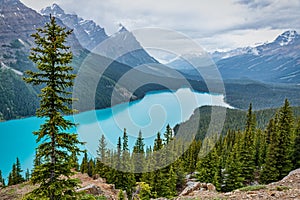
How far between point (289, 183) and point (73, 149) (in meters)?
13.5

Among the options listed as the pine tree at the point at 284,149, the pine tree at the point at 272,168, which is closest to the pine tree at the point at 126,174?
the pine tree at the point at 272,168

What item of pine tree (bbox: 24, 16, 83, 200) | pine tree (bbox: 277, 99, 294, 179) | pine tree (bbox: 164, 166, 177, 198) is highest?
pine tree (bbox: 24, 16, 83, 200)

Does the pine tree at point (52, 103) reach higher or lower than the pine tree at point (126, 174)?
higher

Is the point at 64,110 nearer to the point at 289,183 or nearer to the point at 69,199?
the point at 69,199

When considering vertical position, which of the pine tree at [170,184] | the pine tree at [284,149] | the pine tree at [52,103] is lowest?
the pine tree at [170,184]

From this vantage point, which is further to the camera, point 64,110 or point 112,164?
point 112,164

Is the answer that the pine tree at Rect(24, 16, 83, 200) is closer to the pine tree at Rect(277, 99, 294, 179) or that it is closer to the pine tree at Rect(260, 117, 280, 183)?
the pine tree at Rect(260, 117, 280, 183)

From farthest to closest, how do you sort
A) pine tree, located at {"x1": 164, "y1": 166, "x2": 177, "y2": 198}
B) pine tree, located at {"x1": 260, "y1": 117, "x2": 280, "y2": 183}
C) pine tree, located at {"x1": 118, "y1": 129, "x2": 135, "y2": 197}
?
pine tree, located at {"x1": 118, "y1": 129, "x2": 135, "y2": 197}, pine tree, located at {"x1": 164, "y1": 166, "x2": 177, "y2": 198}, pine tree, located at {"x1": 260, "y1": 117, "x2": 280, "y2": 183}

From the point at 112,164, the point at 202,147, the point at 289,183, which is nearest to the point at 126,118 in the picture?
the point at 202,147

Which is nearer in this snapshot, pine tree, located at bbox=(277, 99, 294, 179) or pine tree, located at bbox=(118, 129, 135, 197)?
pine tree, located at bbox=(277, 99, 294, 179)

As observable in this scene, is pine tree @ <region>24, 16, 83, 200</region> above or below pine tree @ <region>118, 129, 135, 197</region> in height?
above

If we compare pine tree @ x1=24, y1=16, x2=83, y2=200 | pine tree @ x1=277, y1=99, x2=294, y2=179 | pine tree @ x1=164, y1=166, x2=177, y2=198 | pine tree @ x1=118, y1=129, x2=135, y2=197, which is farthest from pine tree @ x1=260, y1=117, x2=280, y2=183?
pine tree @ x1=24, y1=16, x2=83, y2=200

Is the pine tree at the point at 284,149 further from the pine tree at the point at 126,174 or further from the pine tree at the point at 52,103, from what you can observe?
the pine tree at the point at 52,103

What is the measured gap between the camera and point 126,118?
73.6 metres
